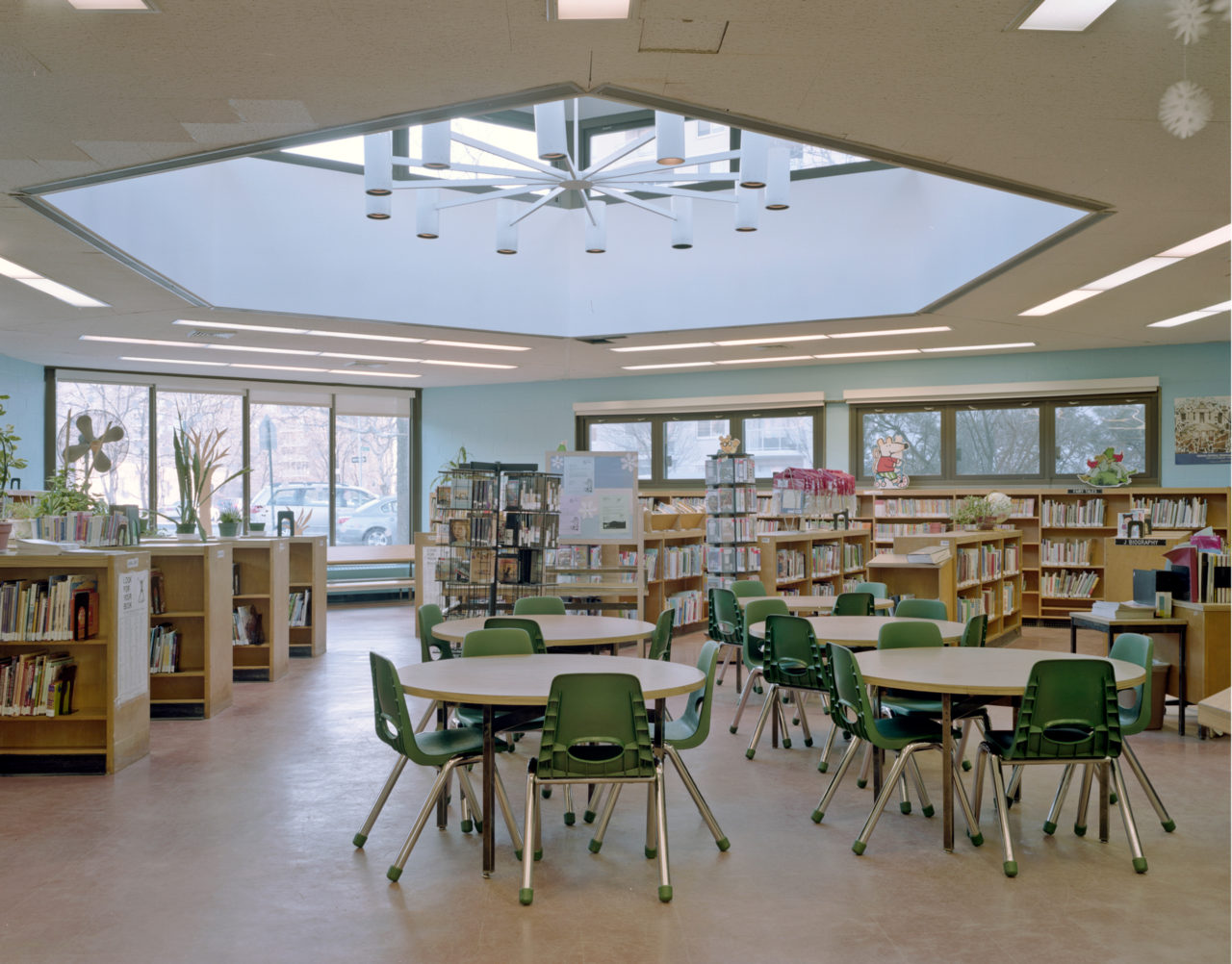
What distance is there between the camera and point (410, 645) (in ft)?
36.1

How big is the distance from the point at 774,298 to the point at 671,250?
1.33 m

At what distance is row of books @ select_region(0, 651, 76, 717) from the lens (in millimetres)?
6094

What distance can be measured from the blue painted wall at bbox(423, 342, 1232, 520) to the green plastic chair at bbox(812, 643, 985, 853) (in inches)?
273

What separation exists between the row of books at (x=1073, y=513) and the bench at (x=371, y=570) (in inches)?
339

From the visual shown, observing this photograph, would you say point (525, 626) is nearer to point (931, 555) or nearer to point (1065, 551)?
point (931, 555)

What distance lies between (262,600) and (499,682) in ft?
18.3

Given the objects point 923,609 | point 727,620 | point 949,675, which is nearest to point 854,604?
point 923,609

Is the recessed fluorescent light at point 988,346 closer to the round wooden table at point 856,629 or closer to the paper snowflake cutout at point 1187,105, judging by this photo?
the round wooden table at point 856,629

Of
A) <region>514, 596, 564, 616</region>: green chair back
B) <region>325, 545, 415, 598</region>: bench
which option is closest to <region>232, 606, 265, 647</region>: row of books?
<region>514, 596, 564, 616</region>: green chair back

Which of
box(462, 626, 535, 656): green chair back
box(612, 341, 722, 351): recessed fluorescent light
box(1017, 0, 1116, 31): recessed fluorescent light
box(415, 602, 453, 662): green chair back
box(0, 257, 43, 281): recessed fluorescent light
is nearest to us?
box(1017, 0, 1116, 31): recessed fluorescent light

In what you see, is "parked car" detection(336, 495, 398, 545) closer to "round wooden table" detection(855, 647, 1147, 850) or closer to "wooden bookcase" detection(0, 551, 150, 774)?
"wooden bookcase" detection(0, 551, 150, 774)

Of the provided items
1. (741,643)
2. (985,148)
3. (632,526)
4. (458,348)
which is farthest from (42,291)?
(985,148)

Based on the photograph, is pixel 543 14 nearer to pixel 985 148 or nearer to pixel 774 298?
pixel 985 148

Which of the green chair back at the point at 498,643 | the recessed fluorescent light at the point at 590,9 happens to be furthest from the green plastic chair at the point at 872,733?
the recessed fluorescent light at the point at 590,9
